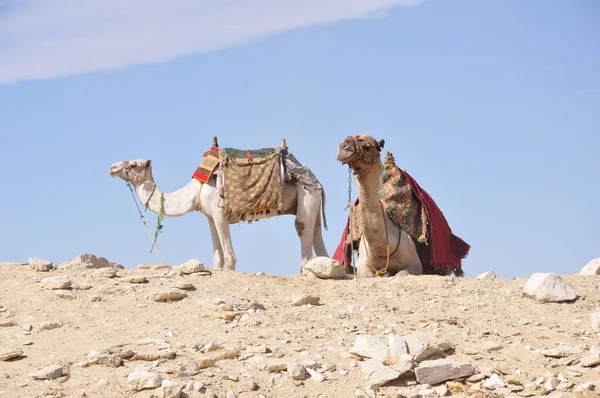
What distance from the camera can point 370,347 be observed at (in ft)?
30.0

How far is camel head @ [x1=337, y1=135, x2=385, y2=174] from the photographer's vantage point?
40.4 feet

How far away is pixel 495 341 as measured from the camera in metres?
9.65

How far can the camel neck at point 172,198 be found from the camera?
634 inches

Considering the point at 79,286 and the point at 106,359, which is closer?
the point at 106,359

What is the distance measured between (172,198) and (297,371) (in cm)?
805

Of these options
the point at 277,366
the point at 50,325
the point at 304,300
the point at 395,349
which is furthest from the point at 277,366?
the point at 50,325

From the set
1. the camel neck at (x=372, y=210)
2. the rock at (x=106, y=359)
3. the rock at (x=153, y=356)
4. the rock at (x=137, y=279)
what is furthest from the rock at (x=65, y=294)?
the camel neck at (x=372, y=210)

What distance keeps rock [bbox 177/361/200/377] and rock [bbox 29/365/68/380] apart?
107 cm

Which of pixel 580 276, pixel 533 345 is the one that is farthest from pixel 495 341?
pixel 580 276

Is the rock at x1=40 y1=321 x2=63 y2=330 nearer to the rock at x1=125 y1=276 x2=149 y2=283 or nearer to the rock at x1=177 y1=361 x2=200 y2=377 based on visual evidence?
the rock at x1=125 y1=276 x2=149 y2=283

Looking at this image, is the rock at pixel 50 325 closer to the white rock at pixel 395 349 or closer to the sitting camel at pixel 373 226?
the white rock at pixel 395 349

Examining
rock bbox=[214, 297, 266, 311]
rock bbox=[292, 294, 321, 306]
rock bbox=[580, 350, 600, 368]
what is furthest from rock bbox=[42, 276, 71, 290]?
rock bbox=[580, 350, 600, 368]

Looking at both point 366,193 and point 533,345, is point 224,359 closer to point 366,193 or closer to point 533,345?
point 533,345

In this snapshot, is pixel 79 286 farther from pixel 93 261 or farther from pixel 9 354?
pixel 9 354
